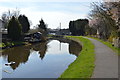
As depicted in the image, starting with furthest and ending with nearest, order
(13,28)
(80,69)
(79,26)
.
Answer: (79,26), (13,28), (80,69)

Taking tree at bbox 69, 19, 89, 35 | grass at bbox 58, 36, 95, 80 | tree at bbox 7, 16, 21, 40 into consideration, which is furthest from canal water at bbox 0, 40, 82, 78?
tree at bbox 69, 19, 89, 35

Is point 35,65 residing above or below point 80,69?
below

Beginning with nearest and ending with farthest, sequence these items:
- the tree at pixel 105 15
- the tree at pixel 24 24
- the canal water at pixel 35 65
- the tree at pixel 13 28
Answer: the canal water at pixel 35 65
the tree at pixel 105 15
the tree at pixel 13 28
the tree at pixel 24 24

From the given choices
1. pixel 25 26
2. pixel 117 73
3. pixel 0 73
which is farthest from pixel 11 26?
pixel 117 73

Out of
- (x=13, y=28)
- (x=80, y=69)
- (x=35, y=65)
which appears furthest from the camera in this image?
(x=13, y=28)

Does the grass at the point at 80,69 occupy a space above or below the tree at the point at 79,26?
below

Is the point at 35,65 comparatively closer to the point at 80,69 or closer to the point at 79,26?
the point at 80,69

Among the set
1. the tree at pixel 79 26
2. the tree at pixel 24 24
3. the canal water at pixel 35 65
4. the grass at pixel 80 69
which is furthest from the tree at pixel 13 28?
Answer: the tree at pixel 79 26

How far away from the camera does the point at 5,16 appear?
8200 centimetres

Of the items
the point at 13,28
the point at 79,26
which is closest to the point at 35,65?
the point at 13,28

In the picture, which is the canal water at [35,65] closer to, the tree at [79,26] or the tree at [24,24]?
the tree at [24,24]

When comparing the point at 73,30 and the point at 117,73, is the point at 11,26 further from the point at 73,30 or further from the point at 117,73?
the point at 73,30

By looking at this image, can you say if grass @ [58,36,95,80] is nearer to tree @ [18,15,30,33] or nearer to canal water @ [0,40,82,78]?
canal water @ [0,40,82,78]

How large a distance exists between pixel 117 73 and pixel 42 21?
254 ft
